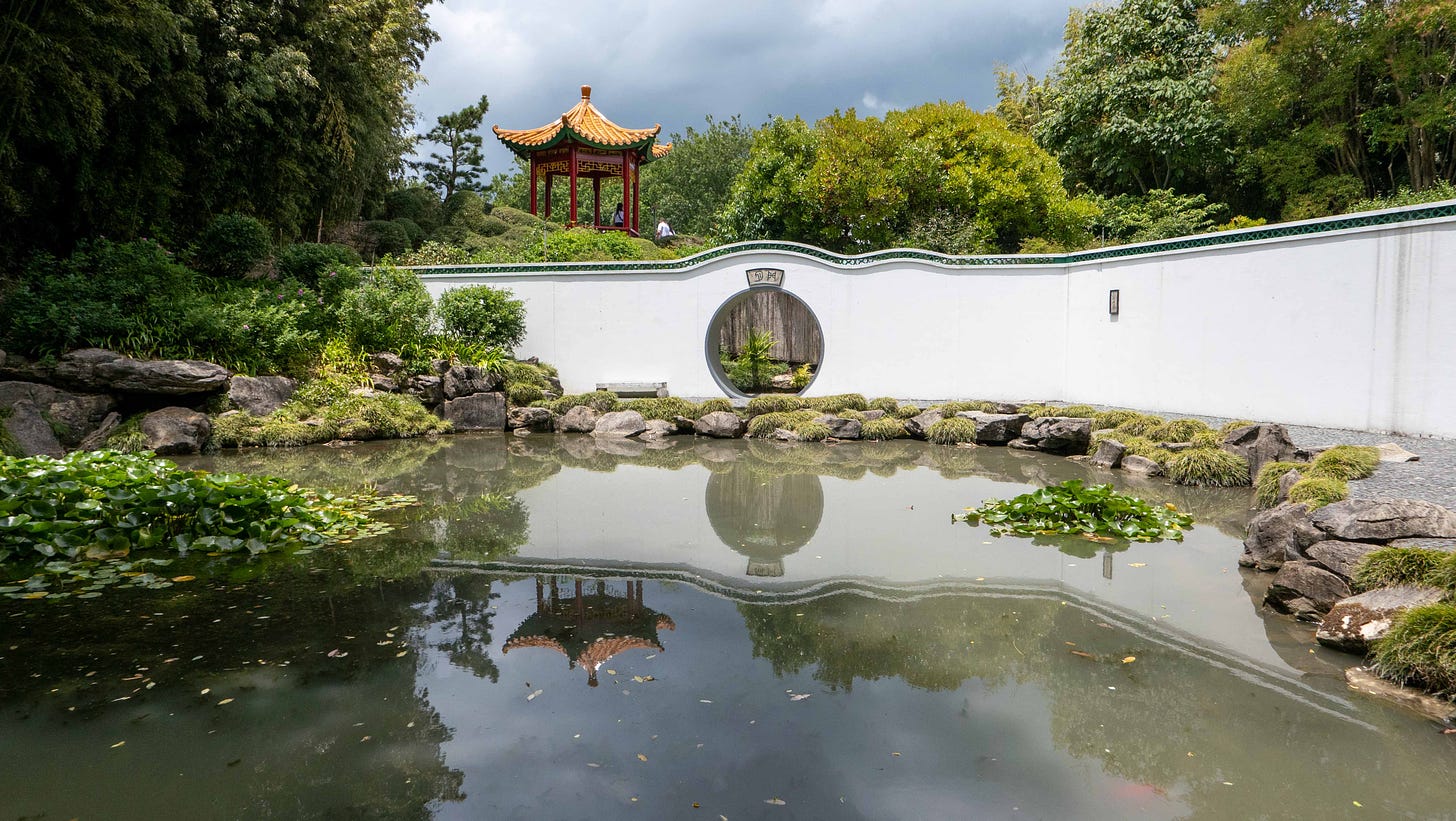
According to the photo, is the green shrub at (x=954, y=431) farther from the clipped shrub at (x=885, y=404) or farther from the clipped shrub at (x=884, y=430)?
the clipped shrub at (x=885, y=404)

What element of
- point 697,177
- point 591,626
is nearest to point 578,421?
point 591,626

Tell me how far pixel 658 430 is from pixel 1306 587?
724 cm

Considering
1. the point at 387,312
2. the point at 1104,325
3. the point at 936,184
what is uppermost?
the point at 936,184

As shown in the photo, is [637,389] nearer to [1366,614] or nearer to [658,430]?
[658,430]

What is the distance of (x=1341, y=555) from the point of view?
11.8ft

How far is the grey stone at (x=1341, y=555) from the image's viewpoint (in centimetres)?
352

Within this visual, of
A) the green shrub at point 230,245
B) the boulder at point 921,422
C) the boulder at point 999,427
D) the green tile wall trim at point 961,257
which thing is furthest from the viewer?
the green shrub at point 230,245

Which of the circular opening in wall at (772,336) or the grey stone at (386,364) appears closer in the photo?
the grey stone at (386,364)

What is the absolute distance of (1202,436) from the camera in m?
7.36

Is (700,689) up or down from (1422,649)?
down

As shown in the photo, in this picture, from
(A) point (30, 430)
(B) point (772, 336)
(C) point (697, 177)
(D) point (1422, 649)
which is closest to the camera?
(D) point (1422, 649)

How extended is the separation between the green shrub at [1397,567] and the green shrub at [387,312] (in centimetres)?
1018

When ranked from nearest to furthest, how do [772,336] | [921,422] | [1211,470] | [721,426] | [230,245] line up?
[1211,470] → [921,422] → [721,426] → [230,245] → [772,336]

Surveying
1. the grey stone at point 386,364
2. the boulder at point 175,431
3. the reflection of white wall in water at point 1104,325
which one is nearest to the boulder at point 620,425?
the reflection of white wall in water at point 1104,325
